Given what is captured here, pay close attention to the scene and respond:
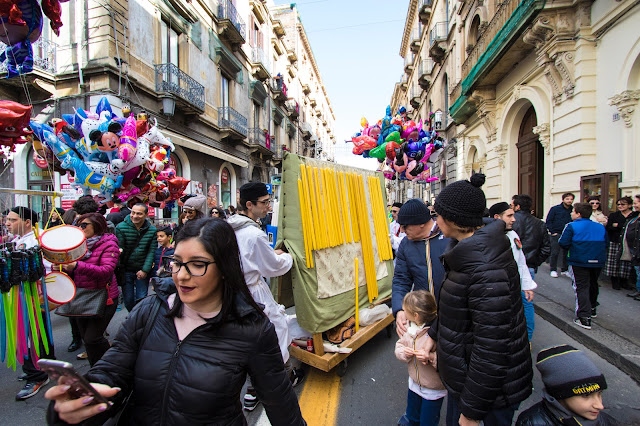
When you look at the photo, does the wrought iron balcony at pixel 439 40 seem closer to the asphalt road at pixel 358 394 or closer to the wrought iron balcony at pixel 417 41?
the wrought iron balcony at pixel 417 41

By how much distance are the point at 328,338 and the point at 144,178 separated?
4.19 meters

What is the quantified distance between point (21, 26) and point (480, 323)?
15.9 ft

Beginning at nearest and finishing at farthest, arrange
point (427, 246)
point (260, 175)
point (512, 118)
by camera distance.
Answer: point (427, 246) < point (512, 118) < point (260, 175)

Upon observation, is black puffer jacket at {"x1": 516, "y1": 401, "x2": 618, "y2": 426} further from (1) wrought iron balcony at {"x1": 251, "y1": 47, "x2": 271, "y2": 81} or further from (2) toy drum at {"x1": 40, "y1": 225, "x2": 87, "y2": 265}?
(1) wrought iron balcony at {"x1": 251, "y1": 47, "x2": 271, "y2": 81}

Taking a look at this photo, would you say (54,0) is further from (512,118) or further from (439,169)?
(439,169)

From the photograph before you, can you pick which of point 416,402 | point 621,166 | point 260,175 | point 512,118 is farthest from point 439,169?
point 416,402

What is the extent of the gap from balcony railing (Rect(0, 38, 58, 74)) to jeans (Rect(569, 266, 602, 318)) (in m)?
13.9

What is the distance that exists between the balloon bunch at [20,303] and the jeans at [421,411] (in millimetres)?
3069

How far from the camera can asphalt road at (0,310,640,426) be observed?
2529mm

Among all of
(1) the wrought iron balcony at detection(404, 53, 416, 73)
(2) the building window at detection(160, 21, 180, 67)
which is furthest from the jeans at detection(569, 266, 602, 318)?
(1) the wrought iron balcony at detection(404, 53, 416, 73)

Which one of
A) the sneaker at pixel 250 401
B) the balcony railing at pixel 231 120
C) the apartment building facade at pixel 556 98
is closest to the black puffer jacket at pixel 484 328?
the sneaker at pixel 250 401

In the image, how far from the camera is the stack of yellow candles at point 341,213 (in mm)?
3018

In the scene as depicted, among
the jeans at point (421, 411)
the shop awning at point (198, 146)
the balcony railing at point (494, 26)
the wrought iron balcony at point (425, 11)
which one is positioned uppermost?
the wrought iron balcony at point (425, 11)

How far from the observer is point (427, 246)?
104 inches
